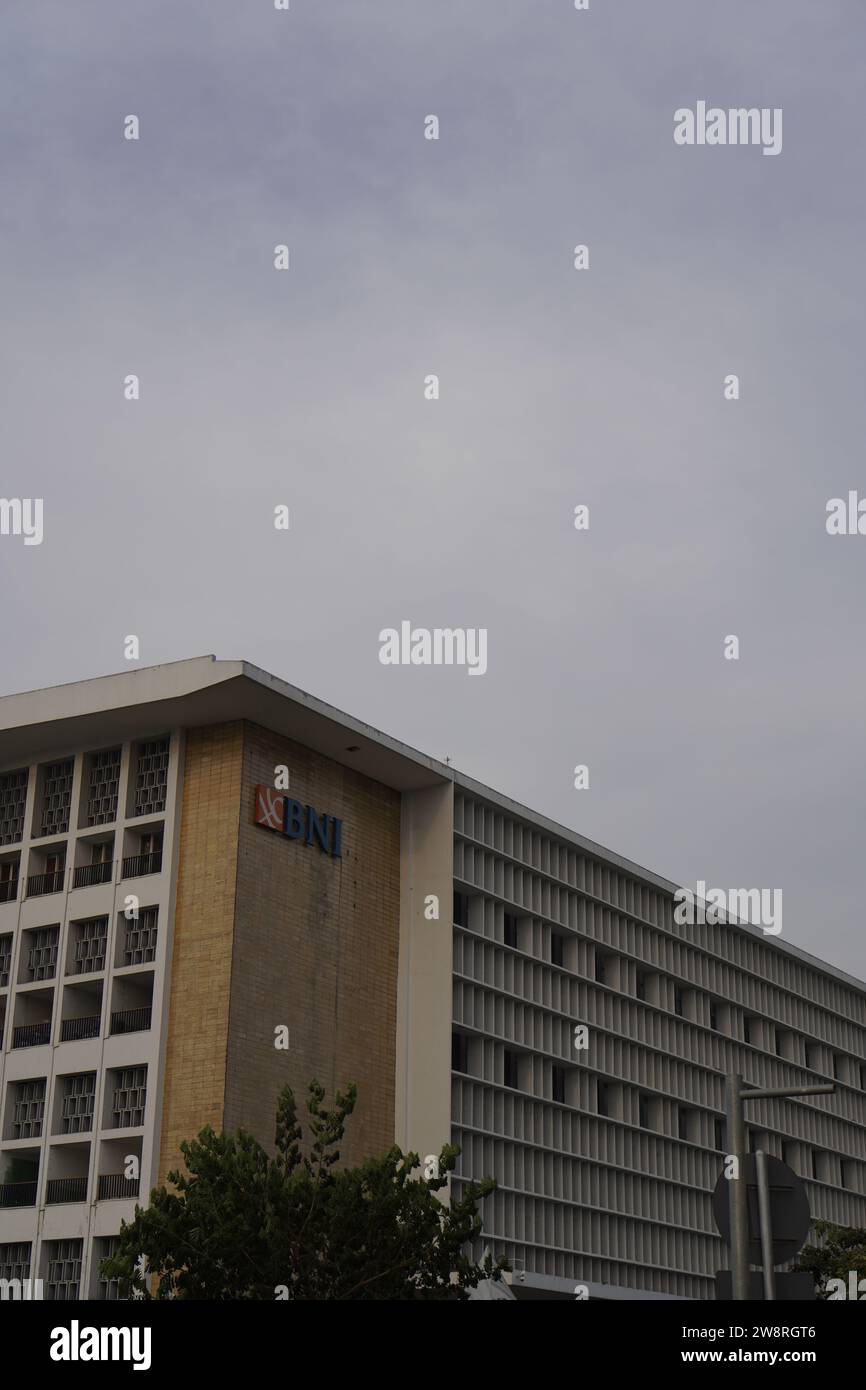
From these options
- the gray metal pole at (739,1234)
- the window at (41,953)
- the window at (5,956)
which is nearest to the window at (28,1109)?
the window at (41,953)

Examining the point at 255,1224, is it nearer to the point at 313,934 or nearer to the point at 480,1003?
the point at 313,934

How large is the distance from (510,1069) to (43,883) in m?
14.3

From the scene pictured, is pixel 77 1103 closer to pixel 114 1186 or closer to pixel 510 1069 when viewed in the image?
pixel 114 1186

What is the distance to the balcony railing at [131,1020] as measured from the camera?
40031 mm

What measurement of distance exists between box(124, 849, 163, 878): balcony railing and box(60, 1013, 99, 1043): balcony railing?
3692mm

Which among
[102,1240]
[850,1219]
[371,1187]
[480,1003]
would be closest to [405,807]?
[480,1003]

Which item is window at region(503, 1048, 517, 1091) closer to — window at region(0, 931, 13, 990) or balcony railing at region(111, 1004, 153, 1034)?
balcony railing at region(111, 1004, 153, 1034)

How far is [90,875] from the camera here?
42.6m

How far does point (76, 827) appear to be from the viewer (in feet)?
142

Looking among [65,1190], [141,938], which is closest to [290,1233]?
[65,1190]

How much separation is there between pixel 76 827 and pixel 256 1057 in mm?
8279

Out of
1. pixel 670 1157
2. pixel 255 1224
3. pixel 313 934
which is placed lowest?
pixel 255 1224

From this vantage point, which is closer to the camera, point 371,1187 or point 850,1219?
point 371,1187

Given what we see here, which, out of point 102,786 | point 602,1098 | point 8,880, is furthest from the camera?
point 602,1098
